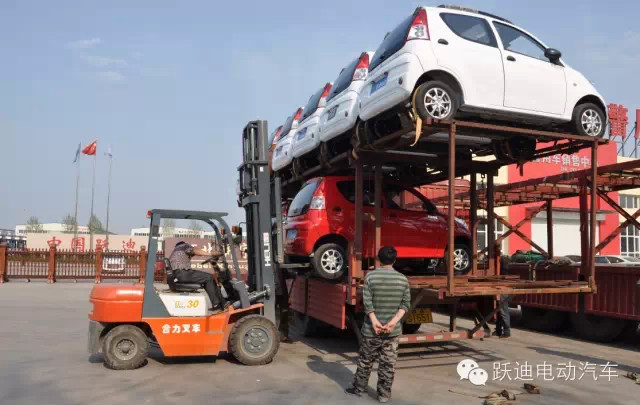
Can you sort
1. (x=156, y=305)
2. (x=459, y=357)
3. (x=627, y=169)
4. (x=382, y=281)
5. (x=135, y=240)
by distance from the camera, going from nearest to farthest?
1. (x=382, y=281)
2. (x=156, y=305)
3. (x=459, y=357)
4. (x=627, y=169)
5. (x=135, y=240)

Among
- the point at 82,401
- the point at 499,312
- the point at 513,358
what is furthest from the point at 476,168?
the point at 82,401

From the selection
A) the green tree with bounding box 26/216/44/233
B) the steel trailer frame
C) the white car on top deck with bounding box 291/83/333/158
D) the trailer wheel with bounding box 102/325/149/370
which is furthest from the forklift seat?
the green tree with bounding box 26/216/44/233

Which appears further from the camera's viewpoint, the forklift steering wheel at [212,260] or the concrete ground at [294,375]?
the forklift steering wheel at [212,260]

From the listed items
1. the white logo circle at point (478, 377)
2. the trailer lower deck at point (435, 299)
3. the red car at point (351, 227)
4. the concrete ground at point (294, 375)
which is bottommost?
the concrete ground at point (294, 375)

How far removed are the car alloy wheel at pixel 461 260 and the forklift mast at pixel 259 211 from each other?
287 centimetres

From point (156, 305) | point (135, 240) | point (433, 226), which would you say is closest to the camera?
point (156, 305)

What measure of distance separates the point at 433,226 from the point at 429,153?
1157 millimetres

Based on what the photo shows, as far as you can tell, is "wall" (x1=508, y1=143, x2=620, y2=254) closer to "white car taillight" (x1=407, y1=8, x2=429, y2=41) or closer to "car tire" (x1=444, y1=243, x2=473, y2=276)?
"car tire" (x1=444, y1=243, x2=473, y2=276)

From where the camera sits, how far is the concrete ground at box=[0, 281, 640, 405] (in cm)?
588

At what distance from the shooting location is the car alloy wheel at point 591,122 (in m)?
7.59

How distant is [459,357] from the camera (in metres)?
8.12

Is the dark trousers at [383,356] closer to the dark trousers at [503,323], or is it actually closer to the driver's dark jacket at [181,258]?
the driver's dark jacket at [181,258]

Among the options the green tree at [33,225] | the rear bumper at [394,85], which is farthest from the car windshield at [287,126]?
the green tree at [33,225]

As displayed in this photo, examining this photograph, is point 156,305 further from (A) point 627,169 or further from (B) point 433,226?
(A) point 627,169
